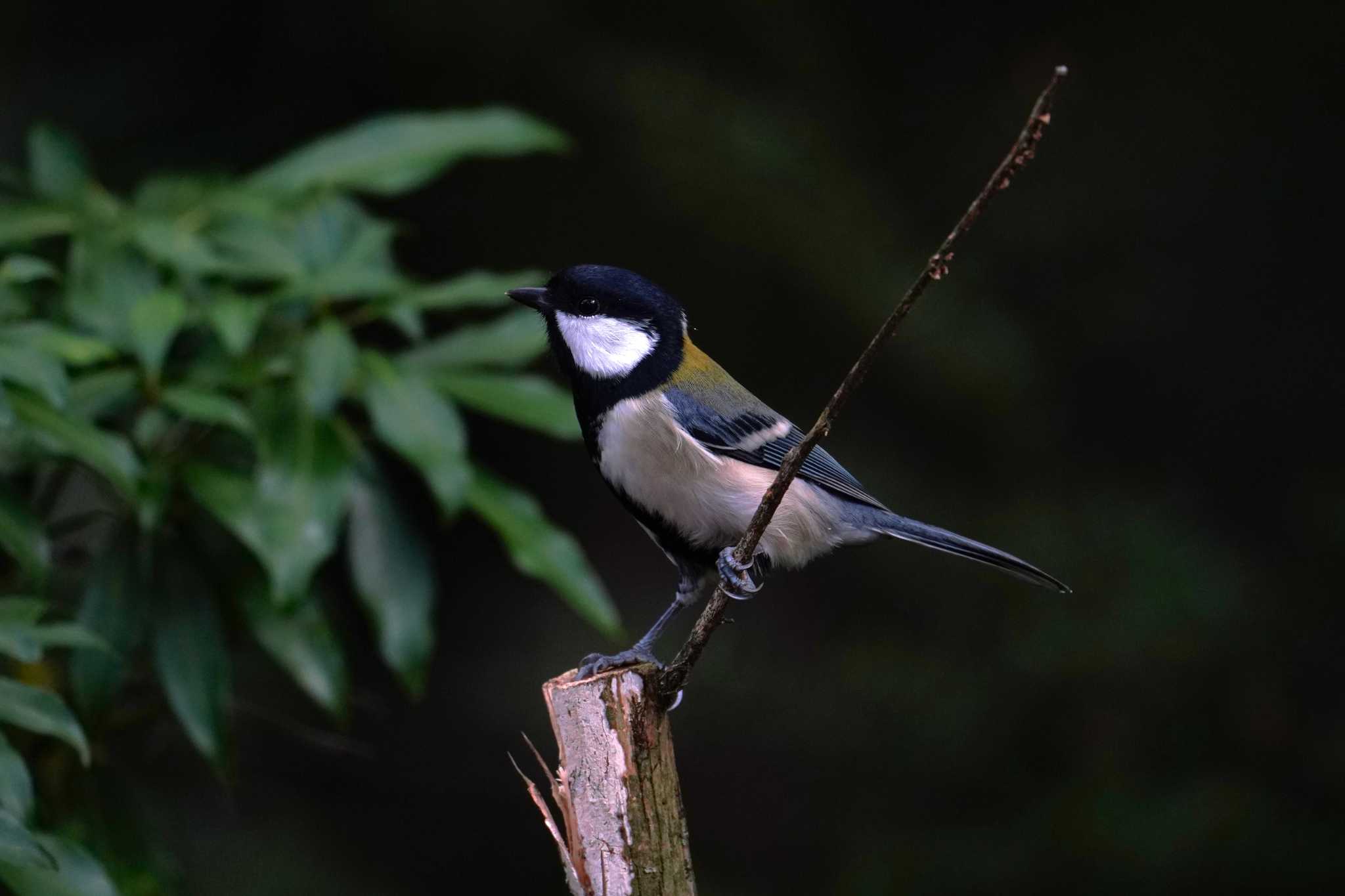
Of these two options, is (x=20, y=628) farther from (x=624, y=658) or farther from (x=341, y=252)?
(x=341, y=252)

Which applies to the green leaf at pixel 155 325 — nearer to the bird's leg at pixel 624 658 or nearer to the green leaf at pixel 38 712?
the green leaf at pixel 38 712

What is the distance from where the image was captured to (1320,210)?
13.8ft

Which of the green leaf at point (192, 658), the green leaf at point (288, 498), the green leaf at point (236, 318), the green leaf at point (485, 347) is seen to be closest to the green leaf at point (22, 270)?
the green leaf at point (236, 318)

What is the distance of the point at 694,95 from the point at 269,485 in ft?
6.82

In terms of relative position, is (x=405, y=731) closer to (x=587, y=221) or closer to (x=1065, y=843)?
(x=587, y=221)

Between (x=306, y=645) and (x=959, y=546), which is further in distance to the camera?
(x=306, y=645)

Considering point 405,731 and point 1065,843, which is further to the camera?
point 405,731

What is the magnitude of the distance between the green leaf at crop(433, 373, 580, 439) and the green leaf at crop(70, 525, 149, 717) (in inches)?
25.2

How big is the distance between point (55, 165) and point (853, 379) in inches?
78.7

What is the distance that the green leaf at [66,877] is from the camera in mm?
1941

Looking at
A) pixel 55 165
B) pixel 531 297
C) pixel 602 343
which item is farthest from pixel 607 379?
pixel 55 165

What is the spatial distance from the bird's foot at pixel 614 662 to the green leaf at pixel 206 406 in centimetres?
71

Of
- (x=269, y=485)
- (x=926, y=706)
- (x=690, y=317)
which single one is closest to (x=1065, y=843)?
(x=926, y=706)

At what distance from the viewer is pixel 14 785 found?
182 centimetres
